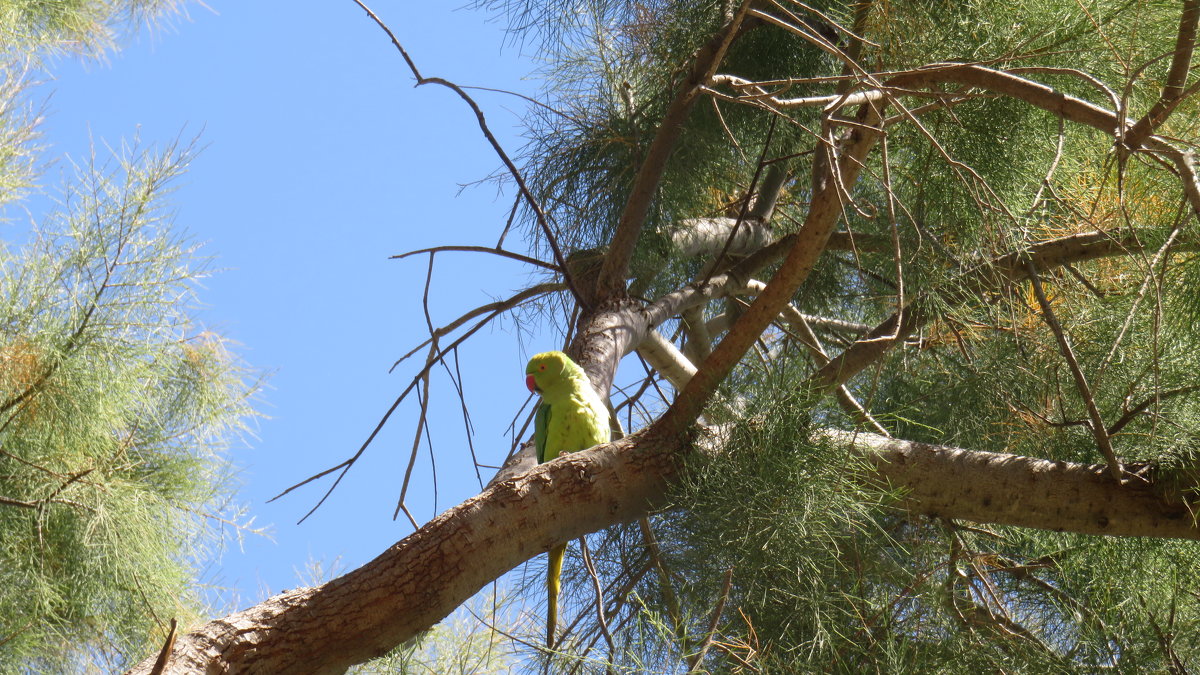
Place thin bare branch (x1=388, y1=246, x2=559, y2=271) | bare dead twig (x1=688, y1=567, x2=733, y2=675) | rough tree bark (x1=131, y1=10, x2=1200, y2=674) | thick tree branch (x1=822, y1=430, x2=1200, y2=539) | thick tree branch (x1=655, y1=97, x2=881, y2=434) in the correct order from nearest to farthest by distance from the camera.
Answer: bare dead twig (x1=688, y1=567, x2=733, y2=675) < rough tree bark (x1=131, y1=10, x2=1200, y2=674) < thick tree branch (x1=655, y1=97, x2=881, y2=434) < thick tree branch (x1=822, y1=430, x2=1200, y2=539) < thin bare branch (x1=388, y1=246, x2=559, y2=271)

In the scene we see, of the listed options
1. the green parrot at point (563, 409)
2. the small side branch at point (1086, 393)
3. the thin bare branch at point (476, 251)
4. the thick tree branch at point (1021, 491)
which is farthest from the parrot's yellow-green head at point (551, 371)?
the small side branch at point (1086, 393)

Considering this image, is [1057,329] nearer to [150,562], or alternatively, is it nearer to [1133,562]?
[1133,562]

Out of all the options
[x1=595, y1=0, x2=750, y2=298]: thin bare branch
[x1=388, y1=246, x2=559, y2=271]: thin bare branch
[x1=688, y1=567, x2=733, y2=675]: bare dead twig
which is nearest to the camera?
[x1=688, y1=567, x2=733, y2=675]: bare dead twig

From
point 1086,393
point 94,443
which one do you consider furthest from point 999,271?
point 94,443

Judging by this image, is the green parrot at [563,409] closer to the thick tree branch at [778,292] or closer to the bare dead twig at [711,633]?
the thick tree branch at [778,292]

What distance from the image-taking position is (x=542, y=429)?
1562mm

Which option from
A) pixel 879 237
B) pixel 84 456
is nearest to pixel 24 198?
pixel 84 456

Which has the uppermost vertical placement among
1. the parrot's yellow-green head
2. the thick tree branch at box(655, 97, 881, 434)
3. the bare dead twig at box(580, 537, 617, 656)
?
the parrot's yellow-green head

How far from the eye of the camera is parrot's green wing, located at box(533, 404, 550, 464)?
5.09 ft

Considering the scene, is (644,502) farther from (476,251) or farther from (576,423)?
(476,251)

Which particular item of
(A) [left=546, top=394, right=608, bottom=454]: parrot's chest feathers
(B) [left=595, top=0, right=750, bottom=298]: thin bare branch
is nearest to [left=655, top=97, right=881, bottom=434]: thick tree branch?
(A) [left=546, top=394, right=608, bottom=454]: parrot's chest feathers

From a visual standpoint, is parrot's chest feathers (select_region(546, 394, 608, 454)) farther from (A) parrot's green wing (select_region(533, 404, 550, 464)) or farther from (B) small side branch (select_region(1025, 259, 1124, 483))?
(B) small side branch (select_region(1025, 259, 1124, 483))

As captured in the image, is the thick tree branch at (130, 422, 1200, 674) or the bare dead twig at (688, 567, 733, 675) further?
the thick tree branch at (130, 422, 1200, 674)

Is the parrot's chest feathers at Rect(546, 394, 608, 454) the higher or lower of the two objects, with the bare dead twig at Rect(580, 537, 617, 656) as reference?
higher
